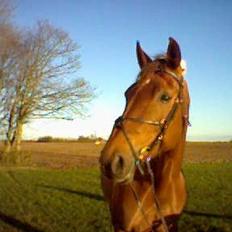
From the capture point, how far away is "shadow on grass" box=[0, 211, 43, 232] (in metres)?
9.50

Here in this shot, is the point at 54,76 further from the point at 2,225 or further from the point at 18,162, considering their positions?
the point at 2,225

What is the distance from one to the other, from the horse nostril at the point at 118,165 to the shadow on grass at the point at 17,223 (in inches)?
273

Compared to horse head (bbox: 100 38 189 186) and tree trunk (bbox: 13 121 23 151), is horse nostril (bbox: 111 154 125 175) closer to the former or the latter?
horse head (bbox: 100 38 189 186)

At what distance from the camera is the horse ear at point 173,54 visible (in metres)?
3.41

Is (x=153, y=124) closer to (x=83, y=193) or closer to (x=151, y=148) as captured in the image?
(x=151, y=148)

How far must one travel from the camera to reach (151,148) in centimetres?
330

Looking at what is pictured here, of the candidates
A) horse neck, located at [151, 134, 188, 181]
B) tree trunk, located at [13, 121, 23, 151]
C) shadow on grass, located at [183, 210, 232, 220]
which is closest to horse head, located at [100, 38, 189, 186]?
horse neck, located at [151, 134, 188, 181]

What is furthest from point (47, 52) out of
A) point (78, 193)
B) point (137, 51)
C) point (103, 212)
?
point (137, 51)

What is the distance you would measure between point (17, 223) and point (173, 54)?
7.93 meters

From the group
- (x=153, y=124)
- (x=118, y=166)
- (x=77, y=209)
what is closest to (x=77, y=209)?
(x=77, y=209)

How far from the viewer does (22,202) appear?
524 inches

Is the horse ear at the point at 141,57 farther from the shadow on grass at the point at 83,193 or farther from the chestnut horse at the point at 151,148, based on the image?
the shadow on grass at the point at 83,193

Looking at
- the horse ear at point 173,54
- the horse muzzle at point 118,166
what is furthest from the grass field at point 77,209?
the horse muzzle at point 118,166

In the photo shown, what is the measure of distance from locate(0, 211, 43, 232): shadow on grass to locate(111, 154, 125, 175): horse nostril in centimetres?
694
